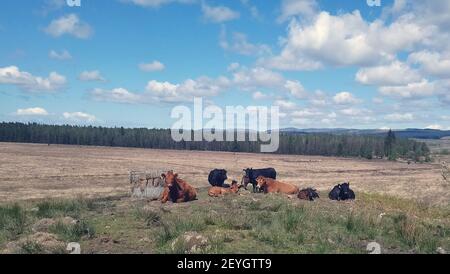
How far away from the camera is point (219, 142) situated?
109m

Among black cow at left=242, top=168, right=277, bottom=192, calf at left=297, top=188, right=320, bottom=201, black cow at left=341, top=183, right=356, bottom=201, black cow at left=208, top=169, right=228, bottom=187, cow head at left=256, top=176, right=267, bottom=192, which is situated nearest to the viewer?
calf at left=297, top=188, right=320, bottom=201

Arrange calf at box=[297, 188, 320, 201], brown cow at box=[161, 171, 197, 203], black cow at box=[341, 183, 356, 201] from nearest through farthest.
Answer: brown cow at box=[161, 171, 197, 203] → calf at box=[297, 188, 320, 201] → black cow at box=[341, 183, 356, 201]

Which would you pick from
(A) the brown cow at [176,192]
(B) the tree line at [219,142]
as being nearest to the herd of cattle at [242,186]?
(A) the brown cow at [176,192]

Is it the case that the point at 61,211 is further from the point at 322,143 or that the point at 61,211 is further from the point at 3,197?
the point at 322,143

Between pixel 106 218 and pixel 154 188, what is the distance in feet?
17.8

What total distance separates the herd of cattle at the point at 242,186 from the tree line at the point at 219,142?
241 ft

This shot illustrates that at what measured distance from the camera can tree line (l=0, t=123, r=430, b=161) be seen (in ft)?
324

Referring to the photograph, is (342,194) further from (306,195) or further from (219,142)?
(219,142)

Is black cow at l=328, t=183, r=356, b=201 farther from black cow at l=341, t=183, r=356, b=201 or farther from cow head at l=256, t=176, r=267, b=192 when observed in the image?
cow head at l=256, t=176, r=267, b=192

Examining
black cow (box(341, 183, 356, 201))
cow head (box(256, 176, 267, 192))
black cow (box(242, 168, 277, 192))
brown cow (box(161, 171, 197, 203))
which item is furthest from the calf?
brown cow (box(161, 171, 197, 203))

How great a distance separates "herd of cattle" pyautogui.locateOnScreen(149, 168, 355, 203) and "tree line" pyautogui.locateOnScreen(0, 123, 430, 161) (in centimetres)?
7354

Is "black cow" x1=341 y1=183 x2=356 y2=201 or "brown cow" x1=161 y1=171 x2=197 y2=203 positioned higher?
"brown cow" x1=161 y1=171 x2=197 y2=203
